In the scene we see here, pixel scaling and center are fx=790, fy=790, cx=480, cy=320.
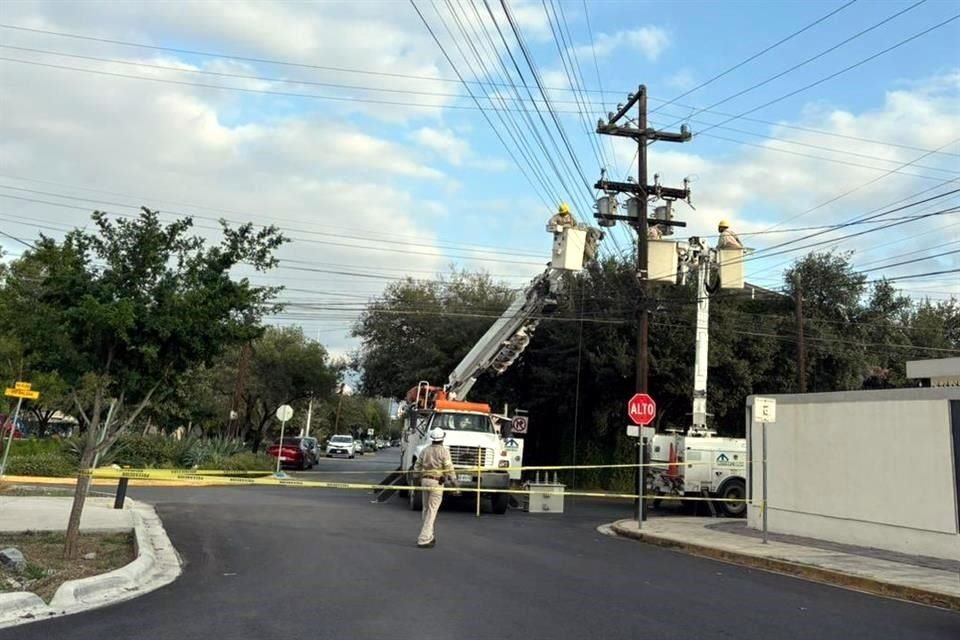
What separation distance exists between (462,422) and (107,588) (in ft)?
41.5

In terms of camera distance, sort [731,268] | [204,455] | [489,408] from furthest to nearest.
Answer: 1. [204,455]
2. [489,408]
3. [731,268]

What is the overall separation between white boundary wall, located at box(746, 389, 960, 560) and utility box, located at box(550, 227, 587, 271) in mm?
5848

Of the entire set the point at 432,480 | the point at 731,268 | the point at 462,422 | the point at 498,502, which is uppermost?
the point at 731,268

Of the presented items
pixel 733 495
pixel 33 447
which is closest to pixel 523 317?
pixel 733 495

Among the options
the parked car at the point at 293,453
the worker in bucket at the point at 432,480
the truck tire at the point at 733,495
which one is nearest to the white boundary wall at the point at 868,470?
the truck tire at the point at 733,495

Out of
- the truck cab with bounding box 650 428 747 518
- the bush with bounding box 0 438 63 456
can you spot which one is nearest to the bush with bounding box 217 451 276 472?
the bush with bounding box 0 438 63 456

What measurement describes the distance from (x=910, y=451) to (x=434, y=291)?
90.1 ft

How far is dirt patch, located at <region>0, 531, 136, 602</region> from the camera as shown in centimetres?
791

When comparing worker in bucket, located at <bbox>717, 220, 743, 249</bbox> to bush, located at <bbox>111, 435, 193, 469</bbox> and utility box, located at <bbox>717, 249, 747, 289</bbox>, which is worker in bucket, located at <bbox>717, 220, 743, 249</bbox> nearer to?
utility box, located at <bbox>717, 249, 747, 289</bbox>

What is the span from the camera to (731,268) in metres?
22.0

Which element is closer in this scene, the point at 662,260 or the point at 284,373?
the point at 662,260

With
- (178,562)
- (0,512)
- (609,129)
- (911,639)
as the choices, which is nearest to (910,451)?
(911,639)

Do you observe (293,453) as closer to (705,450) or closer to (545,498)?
(545,498)

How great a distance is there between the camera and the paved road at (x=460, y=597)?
6750mm
